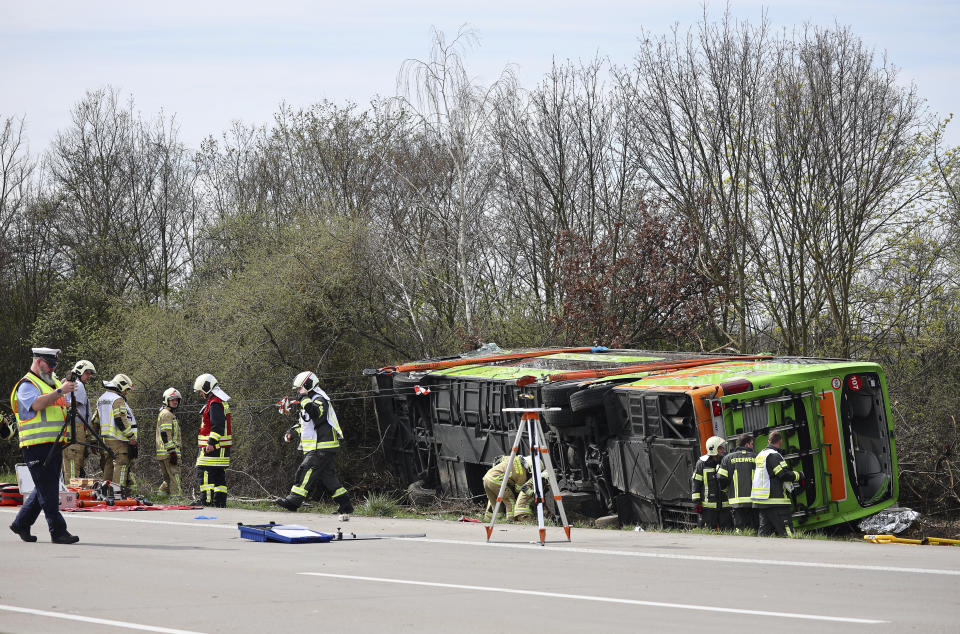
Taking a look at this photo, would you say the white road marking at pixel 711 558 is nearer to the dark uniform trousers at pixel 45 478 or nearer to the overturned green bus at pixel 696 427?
the overturned green bus at pixel 696 427

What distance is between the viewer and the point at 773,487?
36.9 feet

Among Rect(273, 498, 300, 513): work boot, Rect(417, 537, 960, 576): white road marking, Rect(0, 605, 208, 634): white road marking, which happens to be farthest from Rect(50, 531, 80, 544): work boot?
Rect(273, 498, 300, 513): work boot

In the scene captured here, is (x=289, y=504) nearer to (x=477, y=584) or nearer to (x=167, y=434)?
(x=167, y=434)

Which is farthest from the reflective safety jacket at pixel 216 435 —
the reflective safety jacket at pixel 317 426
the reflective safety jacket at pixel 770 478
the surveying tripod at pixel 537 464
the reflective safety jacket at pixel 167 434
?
the reflective safety jacket at pixel 770 478

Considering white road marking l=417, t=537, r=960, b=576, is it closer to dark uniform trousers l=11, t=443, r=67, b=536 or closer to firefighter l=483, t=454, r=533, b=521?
firefighter l=483, t=454, r=533, b=521

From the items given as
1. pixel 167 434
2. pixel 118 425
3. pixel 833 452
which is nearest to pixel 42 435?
pixel 118 425

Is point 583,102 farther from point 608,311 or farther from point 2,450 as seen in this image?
point 2,450

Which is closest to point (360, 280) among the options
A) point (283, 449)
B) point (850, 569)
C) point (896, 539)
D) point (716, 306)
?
point (283, 449)

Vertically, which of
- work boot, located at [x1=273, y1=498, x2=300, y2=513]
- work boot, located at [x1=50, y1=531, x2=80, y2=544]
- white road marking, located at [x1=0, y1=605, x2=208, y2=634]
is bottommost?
work boot, located at [x1=273, y1=498, x2=300, y2=513]

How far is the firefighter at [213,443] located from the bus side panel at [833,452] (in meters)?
8.15

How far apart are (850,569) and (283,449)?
14.8 meters

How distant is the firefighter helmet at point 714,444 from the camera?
11.4 metres

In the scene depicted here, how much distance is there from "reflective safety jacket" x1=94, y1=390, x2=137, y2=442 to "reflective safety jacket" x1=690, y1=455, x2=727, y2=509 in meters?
9.25

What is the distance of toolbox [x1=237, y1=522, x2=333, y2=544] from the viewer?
33.7ft
